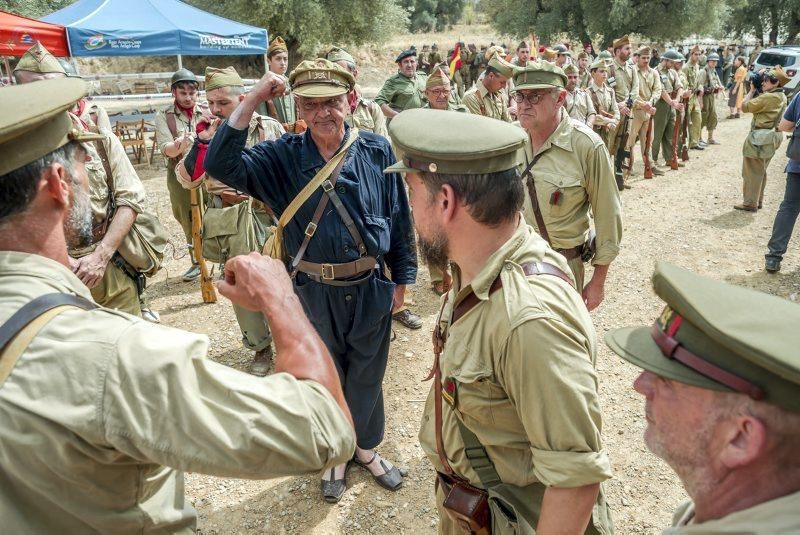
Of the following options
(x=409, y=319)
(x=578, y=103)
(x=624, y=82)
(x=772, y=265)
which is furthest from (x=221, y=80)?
(x=624, y=82)

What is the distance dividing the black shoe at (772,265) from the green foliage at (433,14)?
1841 inches

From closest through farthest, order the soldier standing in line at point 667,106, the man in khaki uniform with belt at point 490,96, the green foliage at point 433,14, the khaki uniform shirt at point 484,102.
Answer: the man in khaki uniform with belt at point 490,96, the khaki uniform shirt at point 484,102, the soldier standing in line at point 667,106, the green foliage at point 433,14

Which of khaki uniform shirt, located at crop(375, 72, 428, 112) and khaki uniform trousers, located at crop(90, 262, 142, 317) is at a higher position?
khaki uniform shirt, located at crop(375, 72, 428, 112)

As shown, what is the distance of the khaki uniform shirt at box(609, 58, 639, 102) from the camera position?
1000 centimetres

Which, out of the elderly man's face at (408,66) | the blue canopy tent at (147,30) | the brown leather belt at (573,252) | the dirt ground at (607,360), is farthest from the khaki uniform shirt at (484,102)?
the blue canopy tent at (147,30)

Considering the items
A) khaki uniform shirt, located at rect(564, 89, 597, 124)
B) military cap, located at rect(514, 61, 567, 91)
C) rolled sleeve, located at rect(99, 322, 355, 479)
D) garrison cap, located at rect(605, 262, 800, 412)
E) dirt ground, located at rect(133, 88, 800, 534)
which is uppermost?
military cap, located at rect(514, 61, 567, 91)

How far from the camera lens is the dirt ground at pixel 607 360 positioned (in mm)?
3354

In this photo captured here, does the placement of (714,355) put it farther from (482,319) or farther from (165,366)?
(165,366)

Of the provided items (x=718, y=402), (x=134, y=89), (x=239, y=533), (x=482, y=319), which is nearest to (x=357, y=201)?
(x=482, y=319)

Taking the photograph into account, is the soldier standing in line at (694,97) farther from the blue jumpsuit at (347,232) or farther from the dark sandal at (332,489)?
the dark sandal at (332,489)

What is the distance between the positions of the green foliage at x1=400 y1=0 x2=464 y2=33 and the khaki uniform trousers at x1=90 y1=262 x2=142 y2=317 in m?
49.3

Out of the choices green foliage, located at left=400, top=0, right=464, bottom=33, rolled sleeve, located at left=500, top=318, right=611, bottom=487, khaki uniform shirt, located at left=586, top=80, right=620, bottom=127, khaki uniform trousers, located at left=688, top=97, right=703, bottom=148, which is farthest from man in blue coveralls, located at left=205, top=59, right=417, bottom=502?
green foliage, located at left=400, top=0, right=464, bottom=33

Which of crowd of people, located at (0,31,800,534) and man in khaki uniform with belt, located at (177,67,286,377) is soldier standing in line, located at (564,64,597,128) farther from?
crowd of people, located at (0,31,800,534)

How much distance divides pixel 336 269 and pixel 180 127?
454 cm
